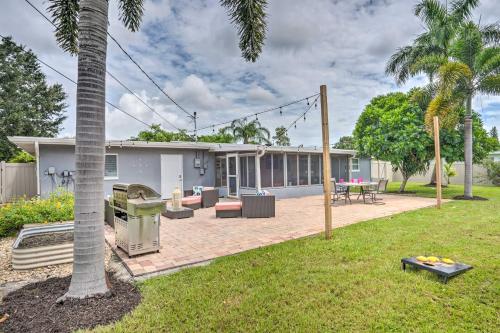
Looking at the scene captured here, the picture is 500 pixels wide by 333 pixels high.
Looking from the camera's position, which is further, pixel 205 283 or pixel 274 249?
pixel 274 249

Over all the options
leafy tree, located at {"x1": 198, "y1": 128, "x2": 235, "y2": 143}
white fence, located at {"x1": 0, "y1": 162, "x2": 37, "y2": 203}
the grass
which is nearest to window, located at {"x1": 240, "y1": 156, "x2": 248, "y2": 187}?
the grass

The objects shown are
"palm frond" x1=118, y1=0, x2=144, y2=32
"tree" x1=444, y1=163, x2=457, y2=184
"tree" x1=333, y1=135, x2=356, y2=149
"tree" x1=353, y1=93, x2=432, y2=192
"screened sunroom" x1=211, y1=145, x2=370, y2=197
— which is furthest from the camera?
"tree" x1=333, y1=135, x2=356, y2=149

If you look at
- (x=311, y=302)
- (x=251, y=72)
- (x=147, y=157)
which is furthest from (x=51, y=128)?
(x=311, y=302)

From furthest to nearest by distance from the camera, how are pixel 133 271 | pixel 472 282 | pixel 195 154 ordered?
pixel 195 154 → pixel 133 271 → pixel 472 282

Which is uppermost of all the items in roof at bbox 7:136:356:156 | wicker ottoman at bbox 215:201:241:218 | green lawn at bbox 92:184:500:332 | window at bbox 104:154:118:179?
roof at bbox 7:136:356:156

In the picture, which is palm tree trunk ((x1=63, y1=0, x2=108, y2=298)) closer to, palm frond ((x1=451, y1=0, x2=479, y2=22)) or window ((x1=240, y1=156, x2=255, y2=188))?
window ((x1=240, y1=156, x2=255, y2=188))

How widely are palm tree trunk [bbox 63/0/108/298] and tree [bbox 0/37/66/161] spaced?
85.3ft

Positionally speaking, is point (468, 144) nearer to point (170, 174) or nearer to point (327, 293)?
point (327, 293)

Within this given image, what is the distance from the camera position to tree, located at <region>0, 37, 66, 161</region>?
902 inches

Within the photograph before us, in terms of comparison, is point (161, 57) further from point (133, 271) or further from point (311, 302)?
point (311, 302)

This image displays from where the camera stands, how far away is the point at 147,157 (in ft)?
39.2

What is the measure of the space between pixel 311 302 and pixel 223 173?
35.1ft

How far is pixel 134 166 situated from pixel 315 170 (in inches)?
356

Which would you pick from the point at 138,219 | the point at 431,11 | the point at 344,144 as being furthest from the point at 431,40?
the point at 344,144
